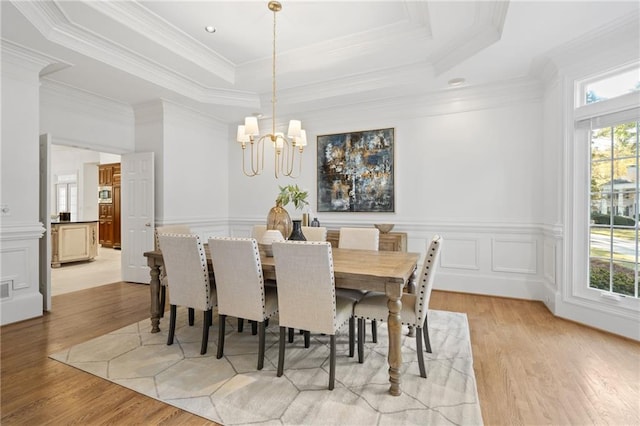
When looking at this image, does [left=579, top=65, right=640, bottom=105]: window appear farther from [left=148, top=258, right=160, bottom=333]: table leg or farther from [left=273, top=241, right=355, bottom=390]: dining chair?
[left=148, top=258, right=160, bottom=333]: table leg

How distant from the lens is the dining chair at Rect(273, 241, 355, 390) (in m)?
2.02

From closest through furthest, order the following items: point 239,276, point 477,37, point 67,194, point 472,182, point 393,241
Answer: point 239,276 < point 477,37 < point 472,182 < point 393,241 < point 67,194

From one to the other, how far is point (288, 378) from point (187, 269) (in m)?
1.16

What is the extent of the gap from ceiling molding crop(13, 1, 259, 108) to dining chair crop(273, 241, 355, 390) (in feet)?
9.80

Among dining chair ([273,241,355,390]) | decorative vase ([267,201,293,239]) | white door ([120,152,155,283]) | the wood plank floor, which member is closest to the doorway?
white door ([120,152,155,283])

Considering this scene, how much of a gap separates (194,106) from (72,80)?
4.97ft

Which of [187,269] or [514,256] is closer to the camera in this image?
[187,269]

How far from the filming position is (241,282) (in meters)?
2.34

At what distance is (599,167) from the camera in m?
3.14

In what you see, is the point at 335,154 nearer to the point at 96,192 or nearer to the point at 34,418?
the point at 34,418

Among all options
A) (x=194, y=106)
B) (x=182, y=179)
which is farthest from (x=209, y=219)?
(x=194, y=106)

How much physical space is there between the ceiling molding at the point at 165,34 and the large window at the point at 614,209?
4.26 m

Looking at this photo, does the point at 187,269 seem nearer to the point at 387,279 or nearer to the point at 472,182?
the point at 387,279

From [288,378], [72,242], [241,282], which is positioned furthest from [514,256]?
[72,242]
